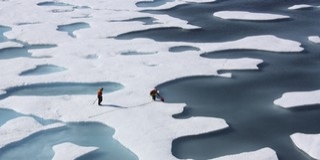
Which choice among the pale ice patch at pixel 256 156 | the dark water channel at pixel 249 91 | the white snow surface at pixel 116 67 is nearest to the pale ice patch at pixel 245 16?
the white snow surface at pixel 116 67

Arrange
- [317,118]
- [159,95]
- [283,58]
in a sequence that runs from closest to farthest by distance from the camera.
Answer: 1. [317,118]
2. [159,95]
3. [283,58]

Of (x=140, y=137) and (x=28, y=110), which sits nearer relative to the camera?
(x=140, y=137)

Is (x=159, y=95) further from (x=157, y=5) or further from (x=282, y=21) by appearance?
(x=157, y=5)

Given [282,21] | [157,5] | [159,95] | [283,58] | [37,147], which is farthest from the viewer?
[157,5]

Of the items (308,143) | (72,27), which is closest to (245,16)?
(72,27)

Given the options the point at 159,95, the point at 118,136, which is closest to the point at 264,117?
the point at 159,95

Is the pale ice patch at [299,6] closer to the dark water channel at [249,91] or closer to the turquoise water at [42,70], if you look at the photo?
the dark water channel at [249,91]

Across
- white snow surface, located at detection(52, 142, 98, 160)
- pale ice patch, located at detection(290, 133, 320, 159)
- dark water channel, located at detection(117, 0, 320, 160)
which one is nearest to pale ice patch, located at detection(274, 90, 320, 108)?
dark water channel, located at detection(117, 0, 320, 160)

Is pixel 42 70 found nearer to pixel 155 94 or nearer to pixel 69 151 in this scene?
pixel 155 94
